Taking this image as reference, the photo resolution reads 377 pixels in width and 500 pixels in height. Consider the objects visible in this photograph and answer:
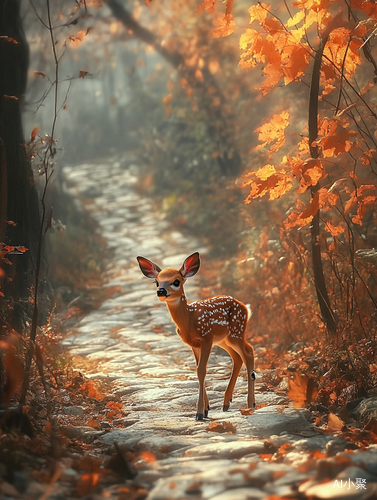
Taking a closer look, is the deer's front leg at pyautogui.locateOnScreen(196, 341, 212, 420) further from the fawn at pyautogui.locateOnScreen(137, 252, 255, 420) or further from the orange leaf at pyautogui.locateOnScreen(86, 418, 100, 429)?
the orange leaf at pyautogui.locateOnScreen(86, 418, 100, 429)

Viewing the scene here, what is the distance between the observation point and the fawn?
5691 millimetres

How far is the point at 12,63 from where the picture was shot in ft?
25.4

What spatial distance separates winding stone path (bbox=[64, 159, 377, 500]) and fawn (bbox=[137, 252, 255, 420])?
45 centimetres

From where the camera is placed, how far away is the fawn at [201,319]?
5691mm

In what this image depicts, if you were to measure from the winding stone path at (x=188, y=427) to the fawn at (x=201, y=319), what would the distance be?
45cm

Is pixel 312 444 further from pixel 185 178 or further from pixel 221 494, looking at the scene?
pixel 185 178

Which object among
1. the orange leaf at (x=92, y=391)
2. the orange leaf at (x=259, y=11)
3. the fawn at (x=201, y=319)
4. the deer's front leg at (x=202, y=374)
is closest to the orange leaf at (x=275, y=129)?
the orange leaf at (x=259, y=11)

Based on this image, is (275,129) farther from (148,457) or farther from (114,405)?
(148,457)

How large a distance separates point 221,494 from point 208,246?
12.8 m

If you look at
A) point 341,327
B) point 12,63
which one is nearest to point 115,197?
point 12,63

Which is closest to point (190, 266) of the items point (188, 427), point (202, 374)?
point (202, 374)

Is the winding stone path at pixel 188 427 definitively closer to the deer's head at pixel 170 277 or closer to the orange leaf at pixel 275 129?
the deer's head at pixel 170 277

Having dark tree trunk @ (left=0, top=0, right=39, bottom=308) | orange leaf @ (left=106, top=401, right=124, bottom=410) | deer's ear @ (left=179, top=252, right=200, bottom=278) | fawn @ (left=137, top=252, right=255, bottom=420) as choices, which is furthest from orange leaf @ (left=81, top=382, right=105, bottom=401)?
deer's ear @ (left=179, top=252, right=200, bottom=278)

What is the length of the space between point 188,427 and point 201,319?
3.64ft
